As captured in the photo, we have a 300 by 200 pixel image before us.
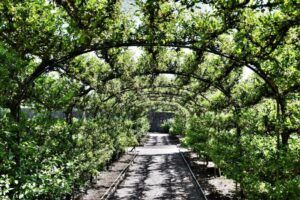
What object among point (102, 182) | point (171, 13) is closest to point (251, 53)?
point (171, 13)

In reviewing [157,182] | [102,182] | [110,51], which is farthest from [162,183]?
[110,51]

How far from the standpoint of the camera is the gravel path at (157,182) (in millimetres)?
12883

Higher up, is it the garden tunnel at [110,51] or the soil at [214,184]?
the garden tunnel at [110,51]

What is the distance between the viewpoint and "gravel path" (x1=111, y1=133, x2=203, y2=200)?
12883 millimetres

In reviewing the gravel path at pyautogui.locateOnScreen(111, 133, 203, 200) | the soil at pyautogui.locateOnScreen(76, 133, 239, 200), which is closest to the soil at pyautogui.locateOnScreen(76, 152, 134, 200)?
the soil at pyautogui.locateOnScreen(76, 133, 239, 200)

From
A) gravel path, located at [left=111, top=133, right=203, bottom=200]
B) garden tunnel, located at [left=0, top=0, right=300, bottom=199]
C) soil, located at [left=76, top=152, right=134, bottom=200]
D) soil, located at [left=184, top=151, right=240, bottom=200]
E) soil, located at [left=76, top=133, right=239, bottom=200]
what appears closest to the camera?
garden tunnel, located at [left=0, top=0, right=300, bottom=199]

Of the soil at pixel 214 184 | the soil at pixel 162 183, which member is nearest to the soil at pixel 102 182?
the soil at pixel 162 183

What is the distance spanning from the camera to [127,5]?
25.5 feet

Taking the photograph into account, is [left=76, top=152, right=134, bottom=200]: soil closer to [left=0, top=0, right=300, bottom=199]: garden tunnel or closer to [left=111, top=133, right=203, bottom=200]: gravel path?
[left=111, top=133, right=203, bottom=200]: gravel path

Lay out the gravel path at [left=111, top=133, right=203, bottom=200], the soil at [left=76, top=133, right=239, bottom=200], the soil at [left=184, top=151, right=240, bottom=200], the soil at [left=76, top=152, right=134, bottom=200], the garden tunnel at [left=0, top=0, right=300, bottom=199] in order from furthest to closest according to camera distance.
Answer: the gravel path at [left=111, top=133, right=203, bottom=200] → the soil at [left=76, top=133, right=239, bottom=200] → the soil at [left=184, top=151, right=240, bottom=200] → the soil at [left=76, top=152, right=134, bottom=200] → the garden tunnel at [left=0, top=0, right=300, bottom=199]

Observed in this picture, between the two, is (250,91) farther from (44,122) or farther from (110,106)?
(110,106)

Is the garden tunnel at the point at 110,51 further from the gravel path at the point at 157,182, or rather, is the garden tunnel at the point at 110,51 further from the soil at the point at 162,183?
the gravel path at the point at 157,182

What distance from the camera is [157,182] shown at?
1535 centimetres

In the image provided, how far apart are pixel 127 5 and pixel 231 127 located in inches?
327
